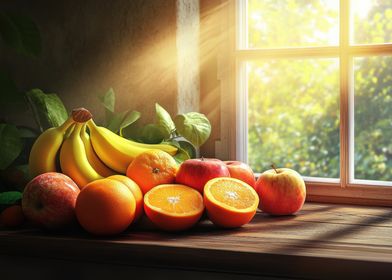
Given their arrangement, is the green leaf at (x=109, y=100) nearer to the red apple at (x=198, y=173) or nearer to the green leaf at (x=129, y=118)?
the green leaf at (x=129, y=118)

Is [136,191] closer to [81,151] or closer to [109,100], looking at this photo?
[81,151]

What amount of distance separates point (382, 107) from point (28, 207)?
2662mm

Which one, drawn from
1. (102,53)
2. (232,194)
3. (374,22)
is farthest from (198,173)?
(374,22)

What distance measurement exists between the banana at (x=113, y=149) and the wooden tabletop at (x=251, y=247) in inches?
6.8

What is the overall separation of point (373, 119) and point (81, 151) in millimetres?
2448

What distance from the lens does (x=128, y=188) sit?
3.60 feet

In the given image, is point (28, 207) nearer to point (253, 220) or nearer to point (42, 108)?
point (42, 108)

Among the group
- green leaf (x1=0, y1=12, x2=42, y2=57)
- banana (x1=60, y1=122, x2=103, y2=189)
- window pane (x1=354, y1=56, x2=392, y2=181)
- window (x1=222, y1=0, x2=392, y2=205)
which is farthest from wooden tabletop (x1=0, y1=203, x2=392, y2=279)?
window pane (x1=354, y1=56, x2=392, y2=181)

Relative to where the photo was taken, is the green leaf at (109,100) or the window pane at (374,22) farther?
the window pane at (374,22)

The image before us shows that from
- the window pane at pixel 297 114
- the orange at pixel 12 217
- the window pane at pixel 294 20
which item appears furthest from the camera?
the window pane at pixel 297 114

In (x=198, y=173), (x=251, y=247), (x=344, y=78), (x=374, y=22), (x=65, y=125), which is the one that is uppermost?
(x=374, y=22)

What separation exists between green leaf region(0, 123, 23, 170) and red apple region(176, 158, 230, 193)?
1.38ft

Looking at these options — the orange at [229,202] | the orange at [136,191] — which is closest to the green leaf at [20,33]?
the orange at [136,191]

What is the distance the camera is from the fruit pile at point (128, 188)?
106cm
